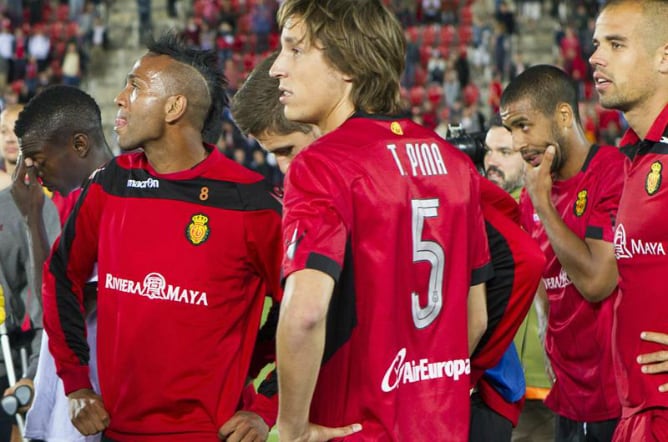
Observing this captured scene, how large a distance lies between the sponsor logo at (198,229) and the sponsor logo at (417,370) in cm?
97

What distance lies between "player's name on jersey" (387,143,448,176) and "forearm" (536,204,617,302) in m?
1.58

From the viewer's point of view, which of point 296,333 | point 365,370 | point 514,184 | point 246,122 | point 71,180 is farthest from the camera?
point 514,184

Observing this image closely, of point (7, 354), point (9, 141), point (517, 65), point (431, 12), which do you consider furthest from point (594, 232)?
point (431, 12)

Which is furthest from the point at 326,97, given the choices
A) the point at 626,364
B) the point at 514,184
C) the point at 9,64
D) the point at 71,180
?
the point at 9,64

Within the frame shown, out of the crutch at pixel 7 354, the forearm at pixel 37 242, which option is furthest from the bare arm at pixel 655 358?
the crutch at pixel 7 354

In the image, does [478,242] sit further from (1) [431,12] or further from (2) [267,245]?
(1) [431,12]

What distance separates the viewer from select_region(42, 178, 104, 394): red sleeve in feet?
11.7

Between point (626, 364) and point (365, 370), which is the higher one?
point (365, 370)

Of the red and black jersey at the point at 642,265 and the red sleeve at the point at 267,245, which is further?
the red sleeve at the point at 267,245

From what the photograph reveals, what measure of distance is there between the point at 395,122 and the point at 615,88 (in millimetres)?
1045

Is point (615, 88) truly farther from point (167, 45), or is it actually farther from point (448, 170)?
point (167, 45)

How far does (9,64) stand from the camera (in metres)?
23.4

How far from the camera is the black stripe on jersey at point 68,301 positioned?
3.59 m

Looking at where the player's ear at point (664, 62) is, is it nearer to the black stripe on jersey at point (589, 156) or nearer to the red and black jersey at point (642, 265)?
the red and black jersey at point (642, 265)
